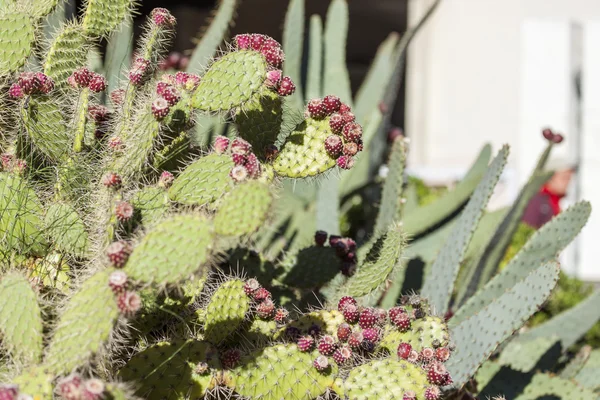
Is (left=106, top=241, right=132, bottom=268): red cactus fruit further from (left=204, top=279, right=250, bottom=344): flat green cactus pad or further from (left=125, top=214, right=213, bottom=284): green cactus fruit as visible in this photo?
(left=204, top=279, right=250, bottom=344): flat green cactus pad

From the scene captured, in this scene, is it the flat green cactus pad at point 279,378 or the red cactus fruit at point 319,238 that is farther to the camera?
the red cactus fruit at point 319,238

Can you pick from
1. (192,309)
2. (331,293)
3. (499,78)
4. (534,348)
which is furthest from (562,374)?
(499,78)

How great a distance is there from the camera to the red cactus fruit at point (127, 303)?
1223 mm

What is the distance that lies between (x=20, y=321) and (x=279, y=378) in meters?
0.55

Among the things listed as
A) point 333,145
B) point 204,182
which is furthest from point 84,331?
point 333,145

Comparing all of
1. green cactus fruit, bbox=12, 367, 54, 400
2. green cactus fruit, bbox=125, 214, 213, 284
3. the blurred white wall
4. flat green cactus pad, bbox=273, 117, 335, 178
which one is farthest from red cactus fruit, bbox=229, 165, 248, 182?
the blurred white wall

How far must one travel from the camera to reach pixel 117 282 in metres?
1.23

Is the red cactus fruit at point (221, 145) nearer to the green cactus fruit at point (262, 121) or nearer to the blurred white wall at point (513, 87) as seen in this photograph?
the green cactus fruit at point (262, 121)

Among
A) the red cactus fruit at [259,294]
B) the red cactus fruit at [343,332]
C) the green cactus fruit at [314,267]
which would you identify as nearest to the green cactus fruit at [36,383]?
the red cactus fruit at [259,294]

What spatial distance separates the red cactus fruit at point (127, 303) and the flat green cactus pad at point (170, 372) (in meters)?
0.32

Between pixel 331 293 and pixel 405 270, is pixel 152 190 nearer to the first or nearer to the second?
pixel 331 293

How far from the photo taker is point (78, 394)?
111 cm

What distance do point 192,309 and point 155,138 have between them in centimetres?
42

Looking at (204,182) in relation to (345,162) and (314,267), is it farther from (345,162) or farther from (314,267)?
(314,267)
